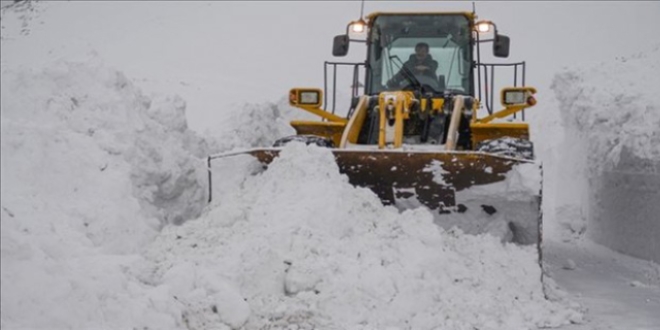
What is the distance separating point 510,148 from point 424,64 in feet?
5.97

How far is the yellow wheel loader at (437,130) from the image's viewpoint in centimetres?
622

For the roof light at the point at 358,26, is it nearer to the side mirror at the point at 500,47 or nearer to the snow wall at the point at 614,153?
the side mirror at the point at 500,47

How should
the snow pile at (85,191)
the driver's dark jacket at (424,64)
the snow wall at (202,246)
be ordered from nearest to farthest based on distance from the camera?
the snow pile at (85,191), the snow wall at (202,246), the driver's dark jacket at (424,64)

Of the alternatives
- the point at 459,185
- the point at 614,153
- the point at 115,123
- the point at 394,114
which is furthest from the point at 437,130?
the point at 115,123

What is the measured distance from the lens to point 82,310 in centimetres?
366

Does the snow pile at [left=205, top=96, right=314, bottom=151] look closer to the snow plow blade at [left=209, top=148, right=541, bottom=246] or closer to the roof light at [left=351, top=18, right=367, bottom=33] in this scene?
the roof light at [left=351, top=18, right=367, bottom=33]

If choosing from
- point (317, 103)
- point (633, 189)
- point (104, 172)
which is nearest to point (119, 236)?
point (104, 172)

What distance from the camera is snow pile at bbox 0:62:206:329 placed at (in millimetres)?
3639

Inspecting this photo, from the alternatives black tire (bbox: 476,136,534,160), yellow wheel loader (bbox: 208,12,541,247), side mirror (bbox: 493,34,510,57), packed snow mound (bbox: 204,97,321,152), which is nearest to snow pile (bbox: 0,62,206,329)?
yellow wheel loader (bbox: 208,12,541,247)

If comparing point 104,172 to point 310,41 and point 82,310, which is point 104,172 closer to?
point 82,310

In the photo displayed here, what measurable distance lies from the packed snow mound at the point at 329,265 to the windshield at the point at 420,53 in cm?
237

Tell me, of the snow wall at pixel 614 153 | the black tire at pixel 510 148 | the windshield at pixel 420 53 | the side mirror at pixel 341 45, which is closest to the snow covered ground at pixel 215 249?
the snow wall at pixel 614 153

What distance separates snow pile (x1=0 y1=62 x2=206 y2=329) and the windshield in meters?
2.08

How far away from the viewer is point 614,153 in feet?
29.0
